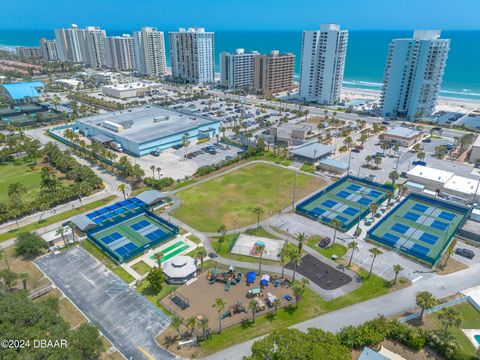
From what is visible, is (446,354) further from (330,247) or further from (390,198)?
(390,198)

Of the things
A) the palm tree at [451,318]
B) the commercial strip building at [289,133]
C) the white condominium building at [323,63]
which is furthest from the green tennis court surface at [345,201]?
the white condominium building at [323,63]

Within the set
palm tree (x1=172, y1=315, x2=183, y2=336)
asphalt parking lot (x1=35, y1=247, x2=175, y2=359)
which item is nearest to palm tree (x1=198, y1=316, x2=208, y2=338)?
palm tree (x1=172, y1=315, x2=183, y2=336)

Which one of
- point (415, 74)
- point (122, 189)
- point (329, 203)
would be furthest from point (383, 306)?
point (415, 74)

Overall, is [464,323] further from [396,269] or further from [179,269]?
[179,269]

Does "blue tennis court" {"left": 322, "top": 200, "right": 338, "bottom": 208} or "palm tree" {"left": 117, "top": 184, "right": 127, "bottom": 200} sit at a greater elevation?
"palm tree" {"left": 117, "top": 184, "right": 127, "bottom": 200}

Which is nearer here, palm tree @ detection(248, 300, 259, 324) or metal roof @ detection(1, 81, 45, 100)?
palm tree @ detection(248, 300, 259, 324)

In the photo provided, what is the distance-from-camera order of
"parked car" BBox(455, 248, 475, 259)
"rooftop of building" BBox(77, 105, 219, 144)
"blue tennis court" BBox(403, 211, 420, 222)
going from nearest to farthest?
"parked car" BBox(455, 248, 475, 259) < "blue tennis court" BBox(403, 211, 420, 222) < "rooftop of building" BBox(77, 105, 219, 144)

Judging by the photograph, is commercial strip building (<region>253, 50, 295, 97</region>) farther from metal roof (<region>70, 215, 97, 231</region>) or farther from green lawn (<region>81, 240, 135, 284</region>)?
green lawn (<region>81, 240, 135, 284</region>)
